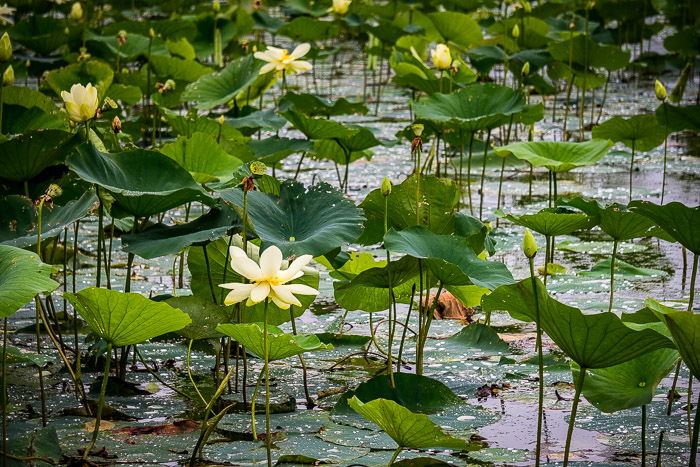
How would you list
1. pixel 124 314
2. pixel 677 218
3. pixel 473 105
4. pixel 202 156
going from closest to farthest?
1. pixel 124 314
2. pixel 677 218
3. pixel 202 156
4. pixel 473 105

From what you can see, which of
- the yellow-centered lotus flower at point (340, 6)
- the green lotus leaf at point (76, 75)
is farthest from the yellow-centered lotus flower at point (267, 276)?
the yellow-centered lotus flower at point (340, 6)

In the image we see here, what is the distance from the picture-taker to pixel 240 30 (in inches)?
255

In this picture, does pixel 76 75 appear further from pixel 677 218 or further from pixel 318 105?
pixel 677 218

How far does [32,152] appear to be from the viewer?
7.45 feet

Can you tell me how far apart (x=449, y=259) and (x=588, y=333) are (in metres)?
0.46

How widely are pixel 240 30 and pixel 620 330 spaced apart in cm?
527

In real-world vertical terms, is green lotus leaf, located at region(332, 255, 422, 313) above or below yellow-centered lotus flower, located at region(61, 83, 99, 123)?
below

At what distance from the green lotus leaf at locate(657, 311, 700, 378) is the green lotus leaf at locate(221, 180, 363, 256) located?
704 millimetres

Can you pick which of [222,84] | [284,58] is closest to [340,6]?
[222,84]

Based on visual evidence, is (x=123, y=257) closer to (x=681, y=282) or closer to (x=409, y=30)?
(x=681, y=282)

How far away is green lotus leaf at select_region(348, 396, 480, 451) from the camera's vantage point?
59.8 inches

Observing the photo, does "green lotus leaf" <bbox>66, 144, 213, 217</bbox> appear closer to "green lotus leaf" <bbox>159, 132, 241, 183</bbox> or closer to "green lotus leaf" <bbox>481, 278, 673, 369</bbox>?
"green lotus leaf" <bbox>159, 132, 241, 183</bbox>

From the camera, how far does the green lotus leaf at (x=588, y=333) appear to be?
152cm

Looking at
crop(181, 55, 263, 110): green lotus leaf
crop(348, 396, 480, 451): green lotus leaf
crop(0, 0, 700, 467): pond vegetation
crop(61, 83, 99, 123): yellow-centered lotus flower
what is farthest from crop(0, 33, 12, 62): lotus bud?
crop(348, 396, 480, 451): green lotus leaf
